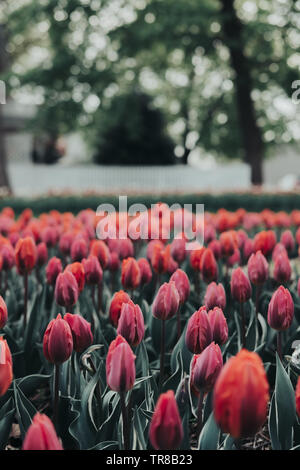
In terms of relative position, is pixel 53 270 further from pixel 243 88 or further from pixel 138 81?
pixel 138 81

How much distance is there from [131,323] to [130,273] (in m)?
0.72

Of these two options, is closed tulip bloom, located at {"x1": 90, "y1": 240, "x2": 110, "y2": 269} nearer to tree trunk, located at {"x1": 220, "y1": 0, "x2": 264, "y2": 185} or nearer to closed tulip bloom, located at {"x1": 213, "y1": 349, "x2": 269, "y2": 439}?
closed tulip bloom, located at {"x1": 213, "y1": 349, "x2": 269, "y2": 439}

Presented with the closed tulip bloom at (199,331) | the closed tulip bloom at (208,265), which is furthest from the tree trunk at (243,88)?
the closed tulip bloom at (199,331)

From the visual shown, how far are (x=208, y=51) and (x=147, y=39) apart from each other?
231 centimetres

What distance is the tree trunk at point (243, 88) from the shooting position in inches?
720

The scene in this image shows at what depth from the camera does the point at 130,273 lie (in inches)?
92.4

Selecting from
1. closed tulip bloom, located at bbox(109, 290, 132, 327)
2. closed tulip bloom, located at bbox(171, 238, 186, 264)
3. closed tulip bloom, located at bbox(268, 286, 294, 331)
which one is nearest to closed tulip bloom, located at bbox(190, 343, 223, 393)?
closed tulip bloom, located at bbox(268, 286, 294, 331)

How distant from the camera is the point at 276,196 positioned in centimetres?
1142

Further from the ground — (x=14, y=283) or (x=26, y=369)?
(x=14, y=283)

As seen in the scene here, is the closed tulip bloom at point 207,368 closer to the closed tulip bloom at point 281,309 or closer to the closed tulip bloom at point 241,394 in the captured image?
the closed tulip bloom at point 241,394

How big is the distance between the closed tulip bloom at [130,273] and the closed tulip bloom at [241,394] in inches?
51.6
